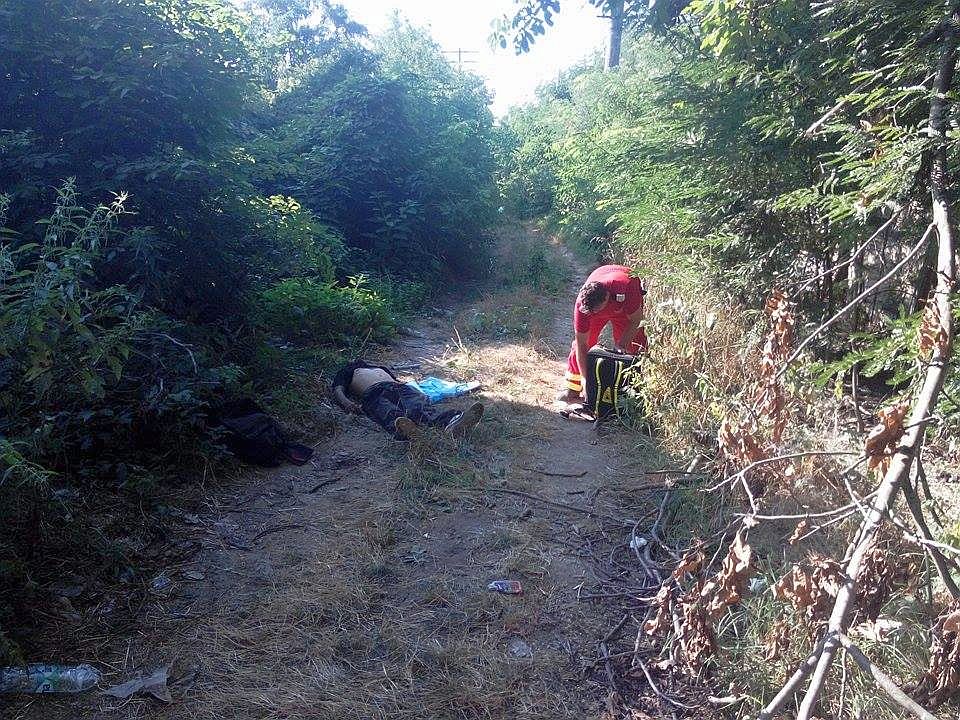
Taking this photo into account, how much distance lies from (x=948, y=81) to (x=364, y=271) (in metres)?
8.14

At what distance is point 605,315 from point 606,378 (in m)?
0.74

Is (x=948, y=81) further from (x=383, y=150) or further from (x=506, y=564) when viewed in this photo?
(x=383, y=150)

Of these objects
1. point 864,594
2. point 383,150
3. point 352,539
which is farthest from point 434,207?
point 864,594

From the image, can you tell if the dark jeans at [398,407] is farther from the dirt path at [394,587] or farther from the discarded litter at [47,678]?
the discarded litter at [47,678]

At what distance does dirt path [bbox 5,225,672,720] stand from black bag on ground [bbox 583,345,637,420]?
0.26m

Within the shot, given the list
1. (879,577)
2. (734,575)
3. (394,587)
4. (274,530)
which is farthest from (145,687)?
(879,577)

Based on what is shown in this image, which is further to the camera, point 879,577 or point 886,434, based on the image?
point 879,577

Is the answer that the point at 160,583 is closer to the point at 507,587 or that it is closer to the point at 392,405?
the point at 507,587

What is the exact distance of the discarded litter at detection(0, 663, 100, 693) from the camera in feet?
8.87

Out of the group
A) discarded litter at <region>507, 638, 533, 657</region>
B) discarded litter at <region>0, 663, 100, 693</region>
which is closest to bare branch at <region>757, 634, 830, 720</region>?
discarded litter at <region>507, 638, 533, 657</region>

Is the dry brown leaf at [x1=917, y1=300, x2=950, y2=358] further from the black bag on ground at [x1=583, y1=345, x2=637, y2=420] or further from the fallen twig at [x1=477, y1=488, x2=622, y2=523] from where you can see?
the black bag on ground at [x1=583, y1=345, x2=637, y2=420]

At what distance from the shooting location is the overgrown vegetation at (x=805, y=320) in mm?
2043

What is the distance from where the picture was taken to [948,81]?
3055 mm

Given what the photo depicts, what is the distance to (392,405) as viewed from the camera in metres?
5.55
